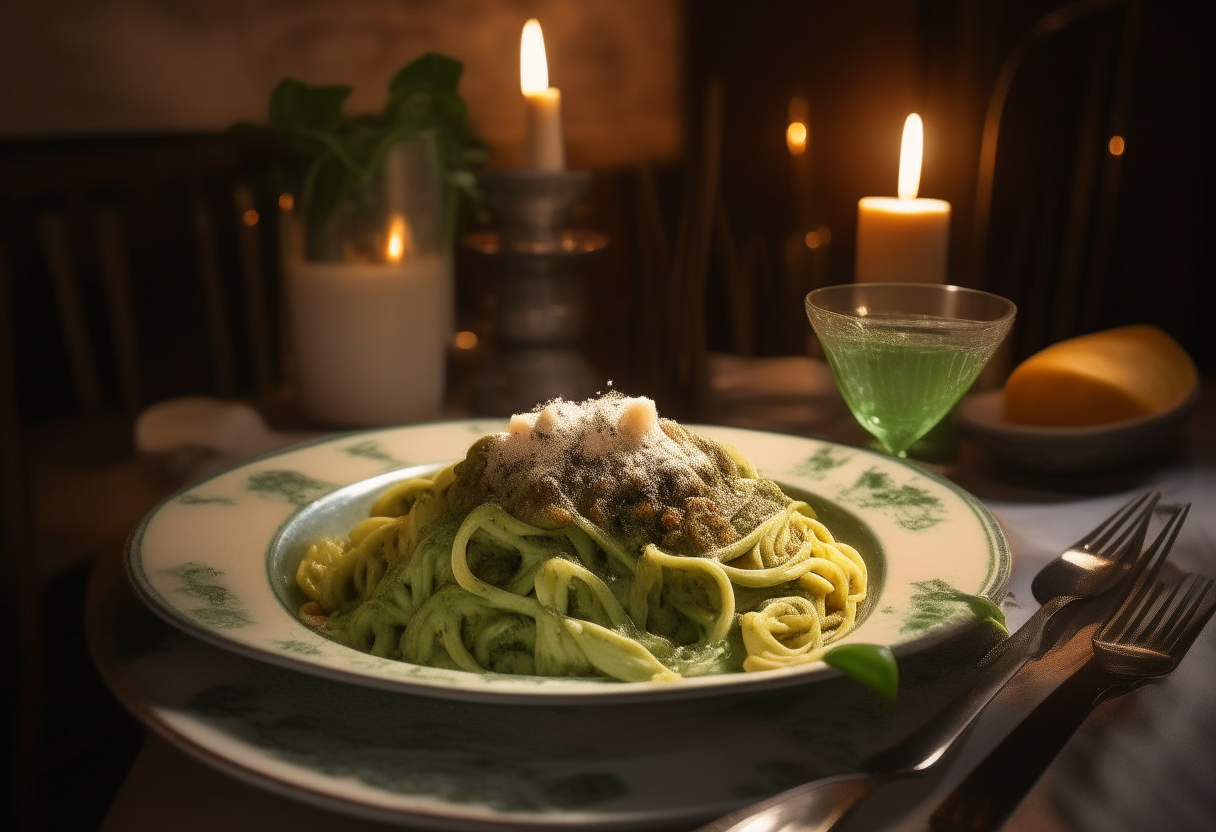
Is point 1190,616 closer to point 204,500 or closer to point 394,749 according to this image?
point 394,749

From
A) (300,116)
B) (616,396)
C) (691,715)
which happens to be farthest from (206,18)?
(691,715)

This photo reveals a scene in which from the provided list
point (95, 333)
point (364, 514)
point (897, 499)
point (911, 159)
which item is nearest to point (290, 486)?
point (364, 514)

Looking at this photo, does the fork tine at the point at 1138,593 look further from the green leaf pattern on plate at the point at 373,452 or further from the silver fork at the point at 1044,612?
the green leaf pattern on plate at the point at 373,452

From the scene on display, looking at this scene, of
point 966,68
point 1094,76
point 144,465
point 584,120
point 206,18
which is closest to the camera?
point 144,465

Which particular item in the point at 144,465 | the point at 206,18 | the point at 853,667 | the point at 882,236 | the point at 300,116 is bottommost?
the point at 144,465

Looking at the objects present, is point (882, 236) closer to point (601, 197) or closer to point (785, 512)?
point (785, 512)
